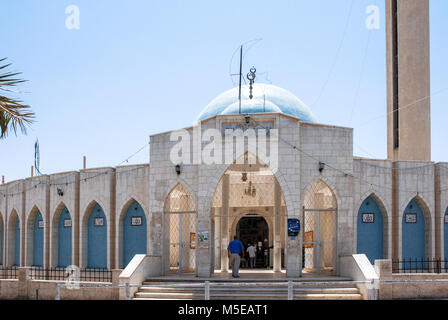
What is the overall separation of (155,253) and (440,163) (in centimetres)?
1008

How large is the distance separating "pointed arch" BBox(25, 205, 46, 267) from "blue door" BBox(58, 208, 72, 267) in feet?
4.39

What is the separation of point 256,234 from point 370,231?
6731mm

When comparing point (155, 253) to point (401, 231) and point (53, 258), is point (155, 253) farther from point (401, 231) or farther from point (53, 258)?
point (401, 231)

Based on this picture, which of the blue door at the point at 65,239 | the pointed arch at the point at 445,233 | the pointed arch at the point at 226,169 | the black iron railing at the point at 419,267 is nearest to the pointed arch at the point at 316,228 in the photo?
the pointed arch at the point at 226,169

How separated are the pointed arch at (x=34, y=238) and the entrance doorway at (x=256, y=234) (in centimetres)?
820

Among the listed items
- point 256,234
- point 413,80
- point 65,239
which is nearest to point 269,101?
point 256,234

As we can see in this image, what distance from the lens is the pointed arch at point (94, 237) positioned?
2034 centimetres

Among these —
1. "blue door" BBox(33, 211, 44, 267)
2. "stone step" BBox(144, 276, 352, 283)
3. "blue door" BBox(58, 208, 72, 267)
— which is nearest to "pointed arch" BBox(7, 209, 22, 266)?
"blue door" BBox(33, 211, 44, 267)

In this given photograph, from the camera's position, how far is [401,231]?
18594 millimetres

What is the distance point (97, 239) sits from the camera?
20562 millimetres

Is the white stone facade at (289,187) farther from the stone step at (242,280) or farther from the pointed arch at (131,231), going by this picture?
the stone step at (242,280)

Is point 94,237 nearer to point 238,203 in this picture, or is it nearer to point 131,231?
point 131,231
